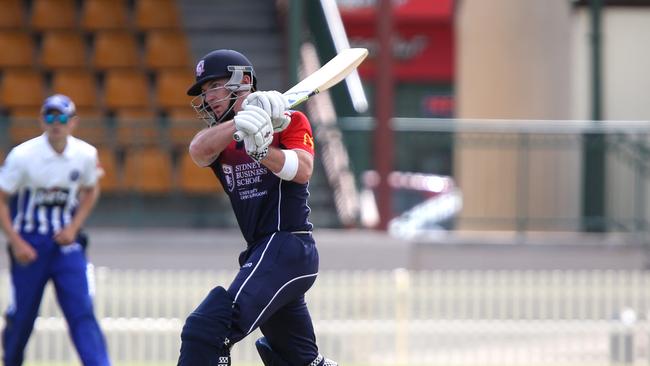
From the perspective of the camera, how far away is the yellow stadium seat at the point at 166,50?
51.6 feet

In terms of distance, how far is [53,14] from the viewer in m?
16.2

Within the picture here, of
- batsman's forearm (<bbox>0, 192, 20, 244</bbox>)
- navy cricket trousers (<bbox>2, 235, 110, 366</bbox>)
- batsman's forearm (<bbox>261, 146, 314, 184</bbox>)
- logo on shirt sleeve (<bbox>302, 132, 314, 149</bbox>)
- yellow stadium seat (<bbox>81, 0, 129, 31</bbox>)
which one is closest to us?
batsman's forearm (<bbox>261, 146, 314, 184</bbox>)

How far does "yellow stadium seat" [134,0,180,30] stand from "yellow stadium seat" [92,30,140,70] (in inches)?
10.7

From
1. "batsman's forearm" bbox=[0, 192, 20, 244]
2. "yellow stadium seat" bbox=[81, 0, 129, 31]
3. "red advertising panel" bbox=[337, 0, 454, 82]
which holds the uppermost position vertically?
"red advertising panel" bbox=[337, 0, 454, 82]

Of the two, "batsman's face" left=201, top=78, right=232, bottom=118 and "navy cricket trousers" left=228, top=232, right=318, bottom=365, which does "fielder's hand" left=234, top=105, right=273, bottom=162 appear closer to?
"batsman's face" left=201, top=78, right=232, bottom=118

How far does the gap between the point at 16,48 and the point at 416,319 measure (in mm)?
5958

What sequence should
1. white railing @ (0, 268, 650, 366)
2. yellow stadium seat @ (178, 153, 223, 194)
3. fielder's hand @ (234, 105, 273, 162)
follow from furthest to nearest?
yellow stadium seat @ (178, 153, 223, 194), white railing @ (0, 268, 650, 366), fielder's hand @ (234, 105, 273, 162)

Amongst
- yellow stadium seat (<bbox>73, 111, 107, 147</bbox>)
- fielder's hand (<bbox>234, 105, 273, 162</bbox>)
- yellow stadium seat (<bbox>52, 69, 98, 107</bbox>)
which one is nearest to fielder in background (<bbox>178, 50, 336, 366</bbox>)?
fielder's hand (<bbox>234, 105, 273, 162</bbox>)

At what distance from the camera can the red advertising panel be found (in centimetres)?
3030

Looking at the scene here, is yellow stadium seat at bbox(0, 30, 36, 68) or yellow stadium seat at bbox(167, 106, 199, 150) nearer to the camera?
yellow stadium seat at bbox(167, 106, 199, 150)

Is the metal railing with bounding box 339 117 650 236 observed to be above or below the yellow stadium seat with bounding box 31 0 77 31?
below

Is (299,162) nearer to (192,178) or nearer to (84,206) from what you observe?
(84,206)

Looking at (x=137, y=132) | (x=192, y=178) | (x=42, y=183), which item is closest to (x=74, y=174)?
(x=42, y=183)

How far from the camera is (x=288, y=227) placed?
20.5ft
